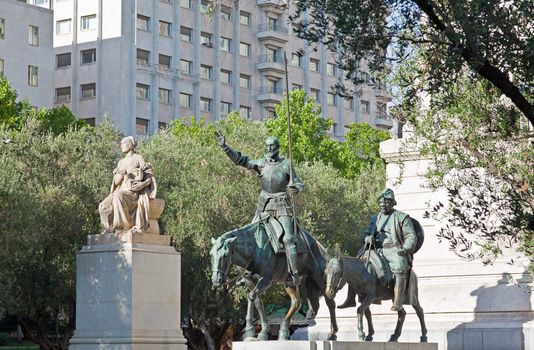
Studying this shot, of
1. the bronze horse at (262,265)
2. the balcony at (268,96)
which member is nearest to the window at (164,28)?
the balcony at (268,96)

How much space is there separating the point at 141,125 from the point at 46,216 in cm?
4483

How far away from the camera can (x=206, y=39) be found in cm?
9619

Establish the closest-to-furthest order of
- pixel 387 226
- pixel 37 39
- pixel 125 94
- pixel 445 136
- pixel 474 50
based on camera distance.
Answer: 1. pixel 474 50
2. pixel 445 136
3. pixel 387 226
4. pixel 37 39
5. pixel 125 94

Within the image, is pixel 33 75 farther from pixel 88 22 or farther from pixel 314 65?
pixel 314 65

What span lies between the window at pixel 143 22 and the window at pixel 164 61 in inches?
92.1

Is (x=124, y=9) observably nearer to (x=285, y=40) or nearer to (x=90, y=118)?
(x=90, y=118)

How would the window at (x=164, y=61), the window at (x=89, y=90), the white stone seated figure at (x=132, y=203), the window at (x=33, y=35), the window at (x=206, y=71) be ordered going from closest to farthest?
the white stone seated figure at (x=132, y=203), the window at (x=33, y=35), the window at (x=89, y=90), the window at (x=164, y=61), the window at (x=206, y=71)

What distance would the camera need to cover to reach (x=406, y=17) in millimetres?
13773

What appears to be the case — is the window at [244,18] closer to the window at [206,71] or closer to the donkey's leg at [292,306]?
the window at [206,71]

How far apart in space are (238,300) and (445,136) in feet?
89.7

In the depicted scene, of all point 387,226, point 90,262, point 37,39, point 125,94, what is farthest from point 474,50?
point 125,94

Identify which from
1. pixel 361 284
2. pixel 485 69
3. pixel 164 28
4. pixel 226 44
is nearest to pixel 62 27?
pixel 164 28

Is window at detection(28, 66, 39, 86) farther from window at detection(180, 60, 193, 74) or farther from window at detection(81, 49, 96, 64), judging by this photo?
window at detection(180, 60, 193, 74)

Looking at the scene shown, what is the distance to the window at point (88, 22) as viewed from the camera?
90.0 metres
